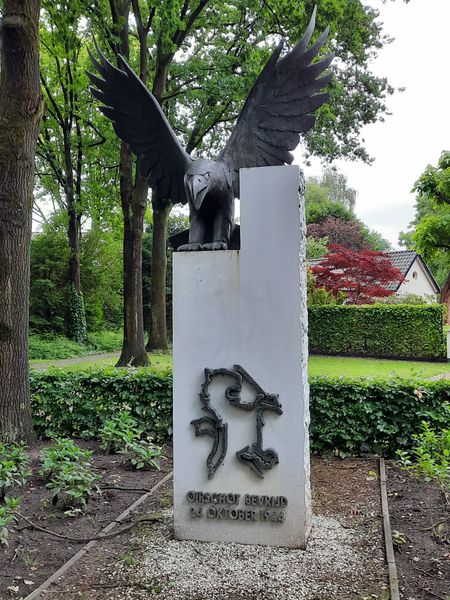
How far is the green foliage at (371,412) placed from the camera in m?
6.01

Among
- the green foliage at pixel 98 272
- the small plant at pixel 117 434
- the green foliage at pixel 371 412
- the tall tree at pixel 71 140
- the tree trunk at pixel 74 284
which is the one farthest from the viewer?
the green foliage at pixel 98 272

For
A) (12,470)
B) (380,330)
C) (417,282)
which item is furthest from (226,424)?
(417,282)

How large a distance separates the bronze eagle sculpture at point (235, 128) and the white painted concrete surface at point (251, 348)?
0.35 meters

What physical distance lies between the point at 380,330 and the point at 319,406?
12699 mm

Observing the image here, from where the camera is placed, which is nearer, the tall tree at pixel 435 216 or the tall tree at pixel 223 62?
the tall tree at pixel 223 62

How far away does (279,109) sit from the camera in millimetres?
4520

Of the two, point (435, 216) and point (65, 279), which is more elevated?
point (435, 216)

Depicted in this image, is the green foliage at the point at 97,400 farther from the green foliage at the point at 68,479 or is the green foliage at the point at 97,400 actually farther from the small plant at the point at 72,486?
the small plant at the point at 72,486

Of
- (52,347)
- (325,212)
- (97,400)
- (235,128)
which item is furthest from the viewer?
(325,212)

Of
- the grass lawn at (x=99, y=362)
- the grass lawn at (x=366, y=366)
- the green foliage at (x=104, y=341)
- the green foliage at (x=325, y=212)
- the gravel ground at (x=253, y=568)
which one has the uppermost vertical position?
the green foliage at (x=325, y=212)

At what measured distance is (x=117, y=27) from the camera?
12125mm

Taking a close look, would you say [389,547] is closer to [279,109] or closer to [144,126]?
[279,109]

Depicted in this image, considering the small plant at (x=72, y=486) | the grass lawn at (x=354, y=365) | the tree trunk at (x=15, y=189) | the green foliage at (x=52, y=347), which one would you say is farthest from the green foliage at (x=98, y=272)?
the small plant at (x=72, y=486)

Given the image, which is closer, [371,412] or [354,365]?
[371,412]
